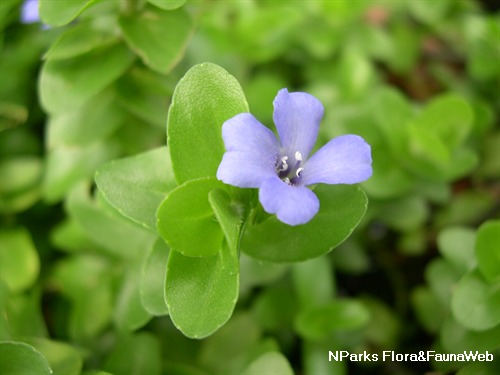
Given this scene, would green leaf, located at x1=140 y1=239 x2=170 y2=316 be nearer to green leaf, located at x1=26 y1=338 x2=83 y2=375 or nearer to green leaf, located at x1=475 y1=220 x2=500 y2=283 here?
green leaf, located at x1=26 y1=338 x2=83 y2=375

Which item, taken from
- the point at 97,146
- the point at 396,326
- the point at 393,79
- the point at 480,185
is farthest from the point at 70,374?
the point at 393,79

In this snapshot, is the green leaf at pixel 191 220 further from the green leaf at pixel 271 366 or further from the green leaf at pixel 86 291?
the green leaf at pixel 86 291

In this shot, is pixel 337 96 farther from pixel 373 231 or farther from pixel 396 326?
pixel 396 326

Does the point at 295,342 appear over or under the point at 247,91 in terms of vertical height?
under

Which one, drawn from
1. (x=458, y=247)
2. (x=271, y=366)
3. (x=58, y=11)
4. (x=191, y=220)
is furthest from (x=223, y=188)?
(x=458, y=247)

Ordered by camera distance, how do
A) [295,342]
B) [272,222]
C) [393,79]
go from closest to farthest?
[272,222] → [295,342] → [393,79]

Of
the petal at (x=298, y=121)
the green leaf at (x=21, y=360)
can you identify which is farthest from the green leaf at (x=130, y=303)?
the petal at (x=298, y=121)
